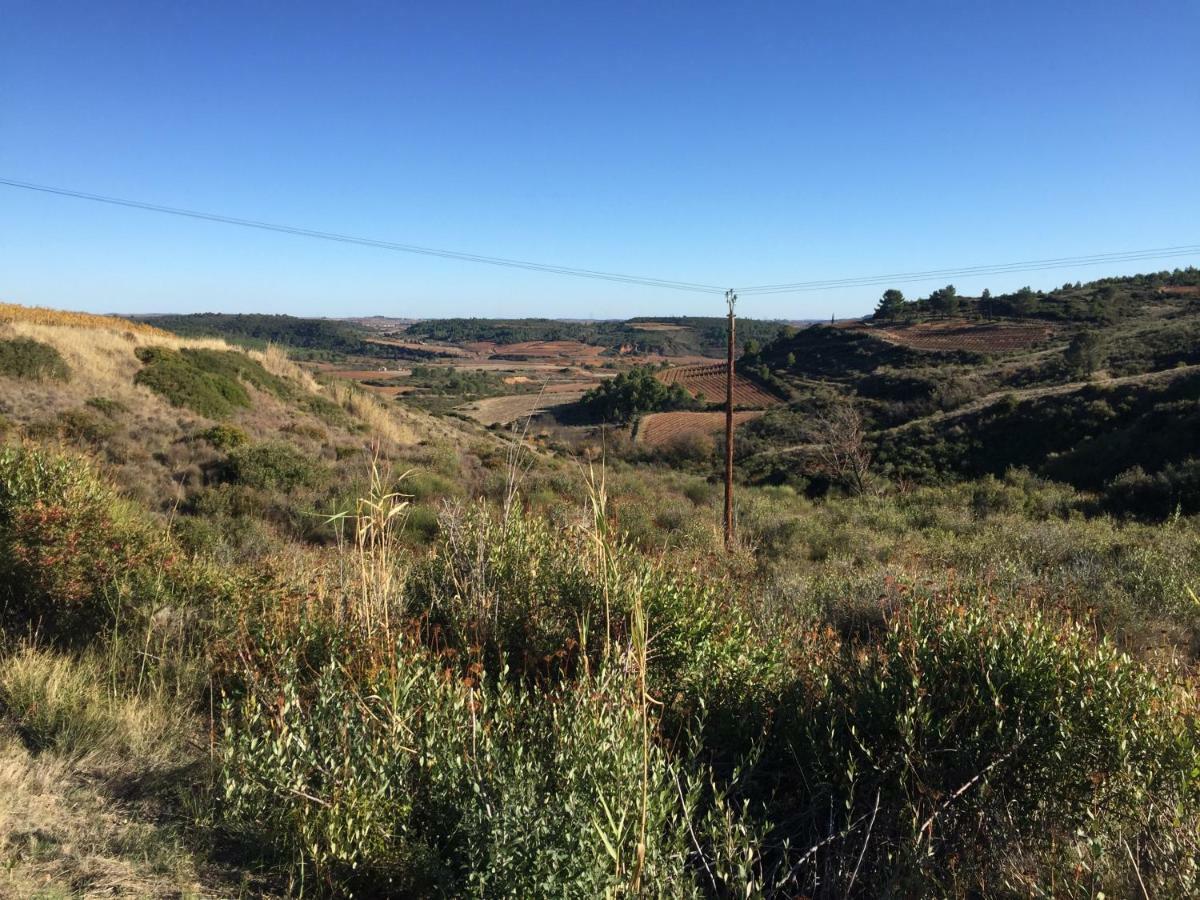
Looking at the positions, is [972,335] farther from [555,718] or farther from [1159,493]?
[555,718]

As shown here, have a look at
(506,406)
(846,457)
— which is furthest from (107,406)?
(506,406)

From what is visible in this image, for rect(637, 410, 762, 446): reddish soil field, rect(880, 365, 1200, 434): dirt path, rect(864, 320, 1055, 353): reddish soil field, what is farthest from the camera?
rect(864, 320, 1055, 353): reddish soil field

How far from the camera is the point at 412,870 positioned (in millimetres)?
2432

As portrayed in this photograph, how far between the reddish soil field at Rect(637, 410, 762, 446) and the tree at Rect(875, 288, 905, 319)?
28.5m

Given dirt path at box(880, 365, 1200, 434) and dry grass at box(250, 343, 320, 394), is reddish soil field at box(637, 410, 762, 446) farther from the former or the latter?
dry grass at box(250, 343, 320, 394)

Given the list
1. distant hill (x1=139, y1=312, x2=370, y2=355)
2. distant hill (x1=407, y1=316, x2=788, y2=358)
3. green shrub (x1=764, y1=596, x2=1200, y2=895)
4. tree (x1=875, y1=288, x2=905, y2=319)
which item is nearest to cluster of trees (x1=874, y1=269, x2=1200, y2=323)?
tree (x1=875, y1=288, x2=905, y2=319)

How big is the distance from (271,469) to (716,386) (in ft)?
142

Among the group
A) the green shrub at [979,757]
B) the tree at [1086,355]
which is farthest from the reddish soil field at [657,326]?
the green shrub at [979,757]

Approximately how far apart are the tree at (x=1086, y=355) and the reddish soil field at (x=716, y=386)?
1698 centimetres

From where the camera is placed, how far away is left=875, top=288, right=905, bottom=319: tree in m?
65.8

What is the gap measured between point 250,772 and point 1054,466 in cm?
2636

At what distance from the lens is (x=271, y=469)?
1350 centimetres

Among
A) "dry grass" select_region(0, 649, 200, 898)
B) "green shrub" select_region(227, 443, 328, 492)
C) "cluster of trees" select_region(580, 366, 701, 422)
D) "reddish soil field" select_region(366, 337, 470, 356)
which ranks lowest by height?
"cluster of trees" select_region(580, 366, 701, 422)

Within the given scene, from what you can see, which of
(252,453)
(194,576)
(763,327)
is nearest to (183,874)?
(194,576)
